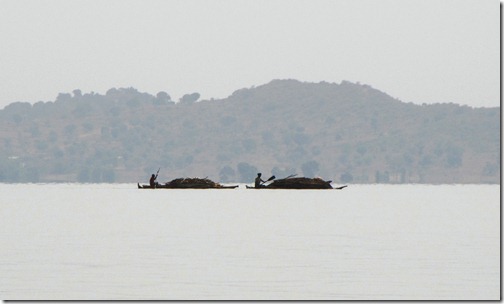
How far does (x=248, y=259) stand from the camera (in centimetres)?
4078

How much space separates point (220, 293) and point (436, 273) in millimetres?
8271

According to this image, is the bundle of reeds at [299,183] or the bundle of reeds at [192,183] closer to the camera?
the bundle of reeds at [299,183]

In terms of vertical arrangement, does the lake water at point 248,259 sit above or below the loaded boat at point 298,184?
below

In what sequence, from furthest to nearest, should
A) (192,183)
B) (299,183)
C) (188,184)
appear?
(192,183) < (188,184) < (299,183)

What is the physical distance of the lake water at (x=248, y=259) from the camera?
31359 mm

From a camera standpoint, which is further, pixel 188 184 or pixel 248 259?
pixel 188 184

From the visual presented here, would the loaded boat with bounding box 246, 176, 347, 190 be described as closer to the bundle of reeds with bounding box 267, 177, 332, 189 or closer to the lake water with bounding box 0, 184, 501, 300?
the bundle of reeds with bounding box 267, 177, 332, 189

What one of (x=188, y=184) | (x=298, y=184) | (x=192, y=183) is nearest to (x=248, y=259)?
(x=298, y=184)

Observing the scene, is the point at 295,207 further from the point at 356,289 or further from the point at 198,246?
the point at 356,289

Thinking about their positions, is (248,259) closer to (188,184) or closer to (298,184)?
(298,184)

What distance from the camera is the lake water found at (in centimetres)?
3136

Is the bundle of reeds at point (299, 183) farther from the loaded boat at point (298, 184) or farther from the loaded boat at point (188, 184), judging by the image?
the loaded boat at point (188, 184)

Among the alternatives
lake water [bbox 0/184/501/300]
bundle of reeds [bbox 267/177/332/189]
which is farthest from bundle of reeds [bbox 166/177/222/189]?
lake water [bbox 0/184/501/300]

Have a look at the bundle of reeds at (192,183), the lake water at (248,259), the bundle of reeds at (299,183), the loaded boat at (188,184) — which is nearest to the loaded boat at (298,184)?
the bundle of reeds at (299,183)
